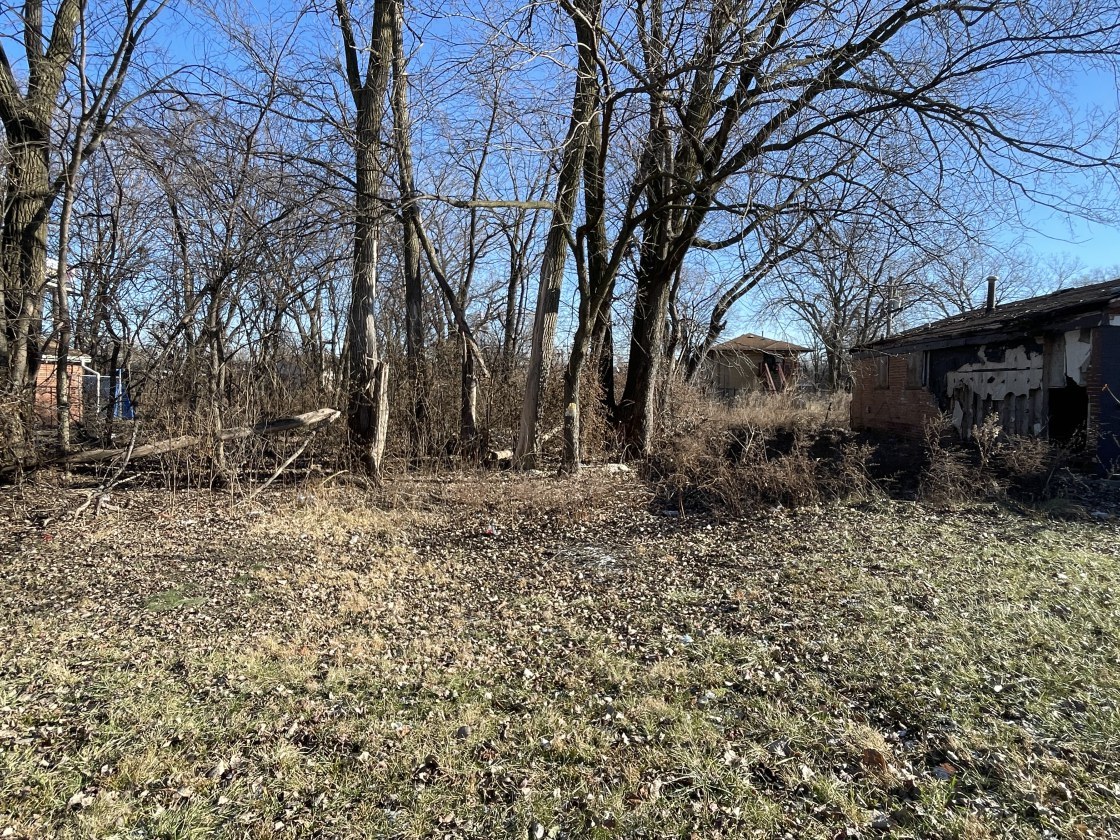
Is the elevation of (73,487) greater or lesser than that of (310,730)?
greater

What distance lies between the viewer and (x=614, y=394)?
12.4 metres

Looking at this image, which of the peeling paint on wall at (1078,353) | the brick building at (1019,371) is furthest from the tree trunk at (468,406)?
the peeling paint on wall at (1078,353)

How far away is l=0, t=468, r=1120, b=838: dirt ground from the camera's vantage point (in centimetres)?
263

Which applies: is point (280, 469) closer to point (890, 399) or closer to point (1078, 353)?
point (1078, 353)

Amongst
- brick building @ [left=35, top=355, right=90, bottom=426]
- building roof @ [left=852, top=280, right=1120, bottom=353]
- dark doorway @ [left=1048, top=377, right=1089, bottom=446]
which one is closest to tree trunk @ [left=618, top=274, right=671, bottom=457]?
building roof @ [left=852, top=280, right=1120, bottom=353]

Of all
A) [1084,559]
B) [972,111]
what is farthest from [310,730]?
[972,111]

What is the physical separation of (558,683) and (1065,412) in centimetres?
1161

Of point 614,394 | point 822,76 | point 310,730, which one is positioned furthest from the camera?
point 614,394

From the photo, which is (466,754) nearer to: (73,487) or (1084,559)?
(1084,559)

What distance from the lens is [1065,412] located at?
11.2 metres

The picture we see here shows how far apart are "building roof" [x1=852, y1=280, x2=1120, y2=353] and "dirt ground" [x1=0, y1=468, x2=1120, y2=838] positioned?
5184 millimetres

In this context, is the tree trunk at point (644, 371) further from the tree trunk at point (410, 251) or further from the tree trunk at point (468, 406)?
the tree trunk at point (410, 251)

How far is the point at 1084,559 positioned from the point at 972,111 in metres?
5.28

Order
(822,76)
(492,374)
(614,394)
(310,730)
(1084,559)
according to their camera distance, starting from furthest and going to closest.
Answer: (614,394) → (492,374) → (822,76) → (1084,559) → (310,730)
